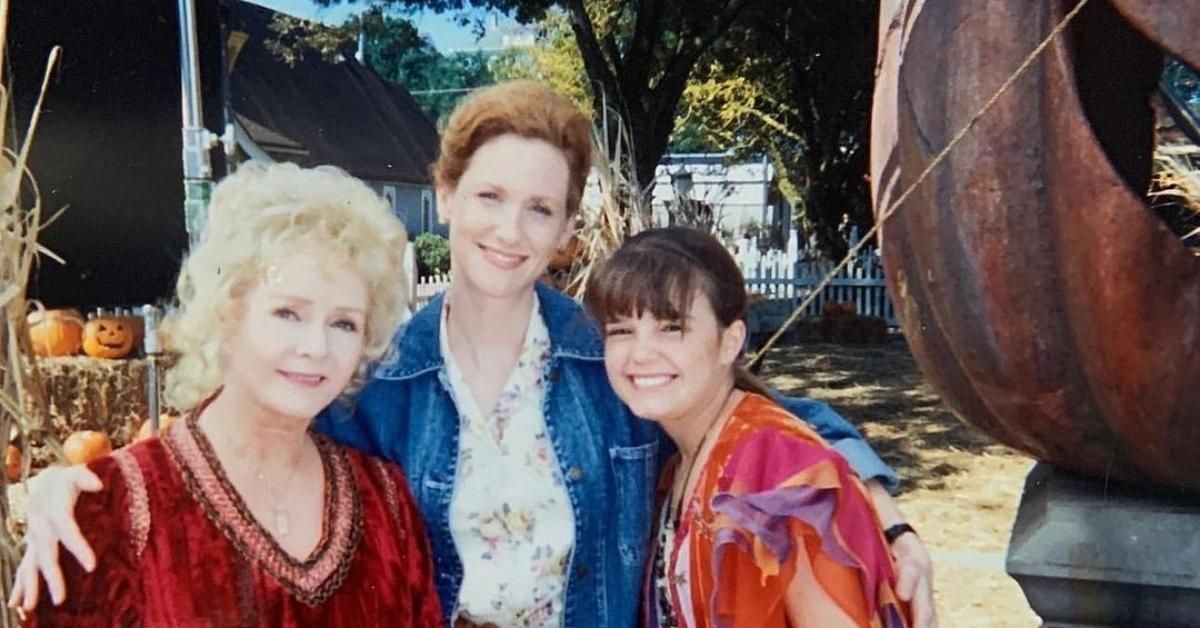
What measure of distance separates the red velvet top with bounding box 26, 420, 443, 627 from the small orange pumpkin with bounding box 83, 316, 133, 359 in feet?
22.5

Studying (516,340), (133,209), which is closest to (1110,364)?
(516,340)

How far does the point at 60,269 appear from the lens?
33.6 ft

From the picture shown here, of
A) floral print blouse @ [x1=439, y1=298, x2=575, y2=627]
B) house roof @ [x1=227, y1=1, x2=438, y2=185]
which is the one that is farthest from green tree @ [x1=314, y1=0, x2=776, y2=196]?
floral print blouse @ [x1=439, y1=298, x2=575, y2=627]

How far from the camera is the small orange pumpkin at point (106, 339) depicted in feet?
25.9

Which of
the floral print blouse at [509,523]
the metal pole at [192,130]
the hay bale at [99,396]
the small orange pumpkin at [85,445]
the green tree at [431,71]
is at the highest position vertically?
the green tree at [431,71]

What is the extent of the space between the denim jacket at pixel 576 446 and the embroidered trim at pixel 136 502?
396 mm

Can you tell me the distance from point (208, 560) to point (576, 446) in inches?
25.5

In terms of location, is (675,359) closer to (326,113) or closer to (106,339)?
(106,339)

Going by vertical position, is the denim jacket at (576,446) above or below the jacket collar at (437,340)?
below

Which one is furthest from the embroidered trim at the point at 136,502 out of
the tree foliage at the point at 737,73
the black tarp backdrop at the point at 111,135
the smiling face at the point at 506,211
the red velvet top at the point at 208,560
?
the tree foliage at the point at 737,73

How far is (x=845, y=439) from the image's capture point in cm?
193

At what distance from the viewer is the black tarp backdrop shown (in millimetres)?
10203

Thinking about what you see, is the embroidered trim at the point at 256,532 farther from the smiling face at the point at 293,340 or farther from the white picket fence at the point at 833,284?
the white picket fence at the point at 833,284

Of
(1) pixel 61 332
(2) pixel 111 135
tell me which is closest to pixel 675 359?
(1) pixel 61 332
